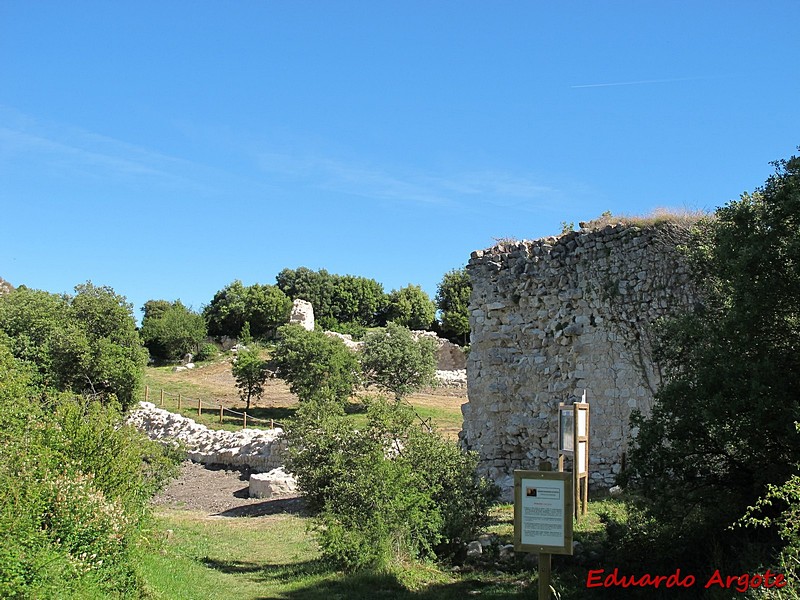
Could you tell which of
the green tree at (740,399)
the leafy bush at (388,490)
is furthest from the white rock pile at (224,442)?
the green tree at (740,399)

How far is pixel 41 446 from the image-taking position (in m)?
8.77

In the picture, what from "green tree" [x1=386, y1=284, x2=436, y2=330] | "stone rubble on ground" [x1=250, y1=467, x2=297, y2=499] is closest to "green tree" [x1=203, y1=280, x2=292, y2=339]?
"green tree" [x1=386, y1=284, x2=436, y2=330]

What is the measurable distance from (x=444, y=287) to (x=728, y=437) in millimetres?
55325

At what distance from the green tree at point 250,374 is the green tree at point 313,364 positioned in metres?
0.75

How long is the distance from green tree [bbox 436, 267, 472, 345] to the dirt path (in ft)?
115

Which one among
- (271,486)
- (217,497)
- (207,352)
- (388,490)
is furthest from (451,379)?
(388,490)

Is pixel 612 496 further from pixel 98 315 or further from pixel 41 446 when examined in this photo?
pixel 98 315

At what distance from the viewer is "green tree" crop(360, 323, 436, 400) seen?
1428 inches

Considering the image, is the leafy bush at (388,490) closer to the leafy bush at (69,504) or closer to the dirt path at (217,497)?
the leafy bush at (69,504)

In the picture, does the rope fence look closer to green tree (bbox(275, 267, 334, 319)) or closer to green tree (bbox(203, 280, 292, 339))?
green tree (bbox(203, 280, 292, 339))

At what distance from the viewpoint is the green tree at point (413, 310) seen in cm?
6328

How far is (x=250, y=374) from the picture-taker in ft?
109

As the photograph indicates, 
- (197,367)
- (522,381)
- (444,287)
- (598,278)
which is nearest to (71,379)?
(197,367)

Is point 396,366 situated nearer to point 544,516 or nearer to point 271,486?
point 271,486
